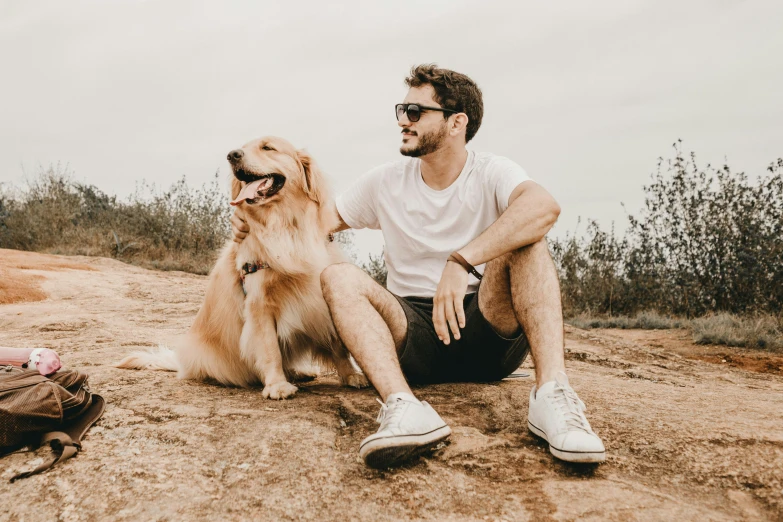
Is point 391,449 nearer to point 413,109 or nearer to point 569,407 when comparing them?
point 569,407

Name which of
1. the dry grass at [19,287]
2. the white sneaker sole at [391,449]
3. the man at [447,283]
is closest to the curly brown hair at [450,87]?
the man at [447,283]

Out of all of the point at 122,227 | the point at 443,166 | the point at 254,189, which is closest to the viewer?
the point at 443,166

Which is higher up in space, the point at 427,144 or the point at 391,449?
the point at 427,144

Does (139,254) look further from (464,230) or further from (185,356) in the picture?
(464,230)

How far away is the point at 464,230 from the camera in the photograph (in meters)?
2.91

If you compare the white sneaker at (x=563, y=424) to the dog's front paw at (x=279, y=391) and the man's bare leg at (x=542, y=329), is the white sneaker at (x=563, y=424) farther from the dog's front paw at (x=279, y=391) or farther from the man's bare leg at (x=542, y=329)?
the dog's front paw at (x=279, y=391)

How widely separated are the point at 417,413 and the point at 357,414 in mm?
A: 596

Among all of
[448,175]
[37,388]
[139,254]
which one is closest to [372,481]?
[37,388]

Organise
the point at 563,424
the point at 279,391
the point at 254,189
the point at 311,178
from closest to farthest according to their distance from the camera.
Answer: the point at 563,424
the point at 279,391
the point at 254,189
the point at 311,178

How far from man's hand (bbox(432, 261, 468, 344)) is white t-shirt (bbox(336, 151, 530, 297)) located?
0.50m

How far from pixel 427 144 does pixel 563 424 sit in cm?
155

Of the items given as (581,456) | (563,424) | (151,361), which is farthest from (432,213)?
(151,361)

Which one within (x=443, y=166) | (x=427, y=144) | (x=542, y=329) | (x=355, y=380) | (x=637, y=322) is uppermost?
(x=427, y=144)

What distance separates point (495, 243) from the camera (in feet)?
7.97
